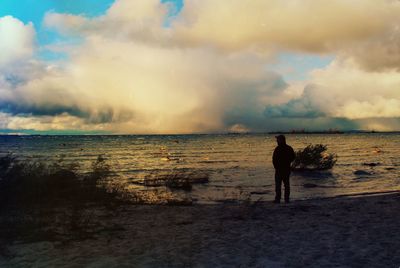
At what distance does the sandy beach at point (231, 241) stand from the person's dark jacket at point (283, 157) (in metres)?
2.00

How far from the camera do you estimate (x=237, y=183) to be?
25688 millimetres

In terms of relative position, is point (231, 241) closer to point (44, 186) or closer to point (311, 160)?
point (44, 186)

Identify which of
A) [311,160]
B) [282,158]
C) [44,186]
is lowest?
[311,160]

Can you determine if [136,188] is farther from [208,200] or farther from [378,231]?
[378,231]

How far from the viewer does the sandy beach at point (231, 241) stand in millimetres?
8062

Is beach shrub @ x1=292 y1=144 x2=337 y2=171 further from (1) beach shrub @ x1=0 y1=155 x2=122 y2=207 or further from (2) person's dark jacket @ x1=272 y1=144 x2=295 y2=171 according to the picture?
(1) beach shrub @ x1=0 y1=155 x2=122 y2=207

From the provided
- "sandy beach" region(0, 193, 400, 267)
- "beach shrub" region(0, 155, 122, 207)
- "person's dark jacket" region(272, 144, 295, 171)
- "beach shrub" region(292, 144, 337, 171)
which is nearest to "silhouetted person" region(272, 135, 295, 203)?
"person's dark jacket" region(272, 144, 295, 171)

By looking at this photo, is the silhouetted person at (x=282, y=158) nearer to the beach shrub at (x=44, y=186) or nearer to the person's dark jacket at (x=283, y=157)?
the person's dark jacket at (x=283, y=157)

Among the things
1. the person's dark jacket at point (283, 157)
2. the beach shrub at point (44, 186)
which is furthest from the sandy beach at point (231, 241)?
the beach shrub at point (44, 186)

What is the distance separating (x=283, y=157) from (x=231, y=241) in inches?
258

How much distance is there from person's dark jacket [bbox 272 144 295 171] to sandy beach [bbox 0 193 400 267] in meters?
2.00

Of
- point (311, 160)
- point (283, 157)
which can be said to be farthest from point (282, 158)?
point (311, 160)

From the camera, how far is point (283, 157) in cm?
1550

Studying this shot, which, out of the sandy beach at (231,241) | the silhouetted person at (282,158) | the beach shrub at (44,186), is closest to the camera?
the sandy beach at (231,241)
